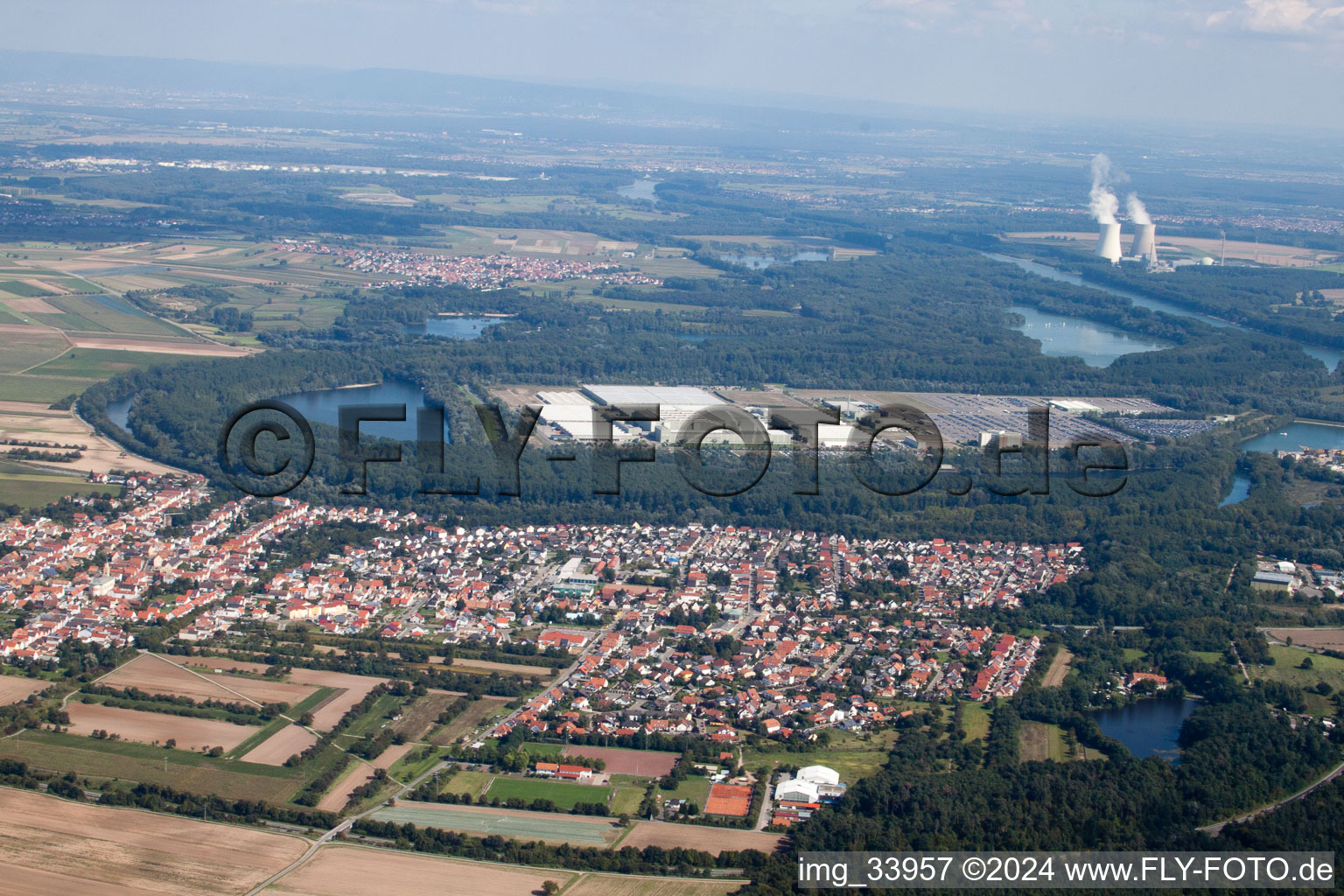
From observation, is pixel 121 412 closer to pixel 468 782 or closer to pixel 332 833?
pixel 468 782

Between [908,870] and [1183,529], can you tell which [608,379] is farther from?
[908,870]

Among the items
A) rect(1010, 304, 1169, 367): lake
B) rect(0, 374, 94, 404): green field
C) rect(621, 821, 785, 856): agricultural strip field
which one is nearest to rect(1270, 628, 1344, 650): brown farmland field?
rect(621, 821, 785, 856): agricultural strip field

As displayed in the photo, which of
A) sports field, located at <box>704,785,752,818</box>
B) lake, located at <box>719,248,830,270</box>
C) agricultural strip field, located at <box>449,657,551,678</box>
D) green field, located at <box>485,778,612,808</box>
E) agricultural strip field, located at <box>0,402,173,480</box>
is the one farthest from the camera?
lake, located at <box>719,248,830,270</box>

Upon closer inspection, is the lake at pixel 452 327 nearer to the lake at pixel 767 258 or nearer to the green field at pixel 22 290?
the green field at pixel 22 290

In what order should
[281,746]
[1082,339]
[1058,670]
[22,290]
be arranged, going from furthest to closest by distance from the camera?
1. [1082,339]
2. [22,290]
3. [1058,670]
4. [281,746]

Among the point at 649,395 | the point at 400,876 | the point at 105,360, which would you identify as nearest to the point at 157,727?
the point at 400,876

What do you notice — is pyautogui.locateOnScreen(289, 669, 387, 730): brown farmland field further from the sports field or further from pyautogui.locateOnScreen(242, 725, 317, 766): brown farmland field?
the sports field

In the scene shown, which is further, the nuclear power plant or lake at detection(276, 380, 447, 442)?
the nuclear power plant
